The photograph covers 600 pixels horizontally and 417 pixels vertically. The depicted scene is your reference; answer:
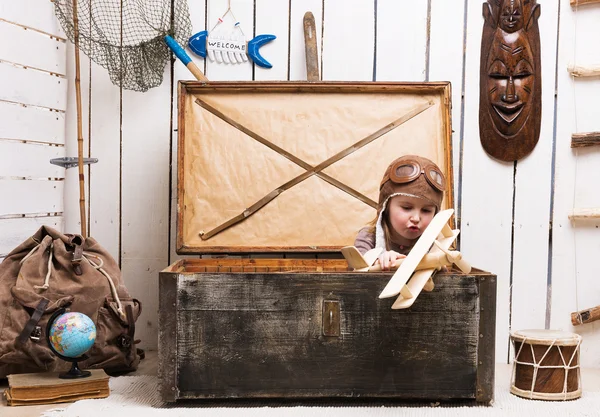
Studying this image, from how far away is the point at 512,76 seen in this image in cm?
282

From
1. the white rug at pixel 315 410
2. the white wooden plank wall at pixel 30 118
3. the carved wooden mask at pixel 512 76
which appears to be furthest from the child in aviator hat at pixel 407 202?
the white wooden plank wall at pixel 30 118

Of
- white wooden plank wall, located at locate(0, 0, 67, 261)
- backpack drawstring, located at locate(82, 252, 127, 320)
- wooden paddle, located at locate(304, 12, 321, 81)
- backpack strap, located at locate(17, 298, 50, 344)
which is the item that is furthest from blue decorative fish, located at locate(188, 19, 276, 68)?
backpack strap, located at locate(17, 298, 50, 344)

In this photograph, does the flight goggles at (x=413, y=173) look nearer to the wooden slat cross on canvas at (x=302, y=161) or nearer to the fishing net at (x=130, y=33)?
the wooden slat cross on canvas at (x=302, y=161)

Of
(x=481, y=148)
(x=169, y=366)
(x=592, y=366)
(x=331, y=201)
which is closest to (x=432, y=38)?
(x=481, y=148)

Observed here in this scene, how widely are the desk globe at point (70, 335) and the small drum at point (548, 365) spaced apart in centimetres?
136

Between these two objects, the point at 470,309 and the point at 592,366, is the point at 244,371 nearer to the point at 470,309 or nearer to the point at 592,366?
the point at 470,309

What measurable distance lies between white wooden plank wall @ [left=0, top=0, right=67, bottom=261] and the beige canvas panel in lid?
64 centimetres

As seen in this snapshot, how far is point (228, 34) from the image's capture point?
9.77ft

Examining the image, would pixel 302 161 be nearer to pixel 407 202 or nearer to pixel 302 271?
pixel 407 202

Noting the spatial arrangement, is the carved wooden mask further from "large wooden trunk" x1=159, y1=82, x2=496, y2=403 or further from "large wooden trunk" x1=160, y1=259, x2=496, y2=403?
"large wooden trunk" x1=160, y1=259, x2=496, y2=403

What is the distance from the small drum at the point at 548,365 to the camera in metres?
2.21

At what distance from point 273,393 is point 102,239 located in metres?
1.33

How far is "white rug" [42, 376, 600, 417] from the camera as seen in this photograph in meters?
2.05

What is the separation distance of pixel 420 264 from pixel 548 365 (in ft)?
1.89
